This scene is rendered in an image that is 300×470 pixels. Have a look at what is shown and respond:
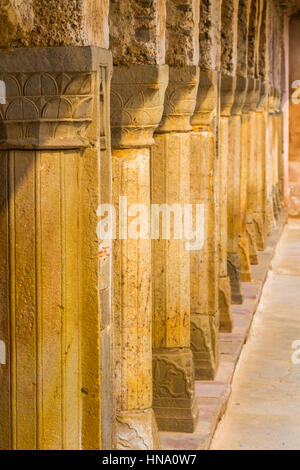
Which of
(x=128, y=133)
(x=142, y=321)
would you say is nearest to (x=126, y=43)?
(x=128, y=133)

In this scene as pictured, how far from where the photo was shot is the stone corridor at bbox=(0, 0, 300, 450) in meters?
4.41

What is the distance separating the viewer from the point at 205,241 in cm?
826

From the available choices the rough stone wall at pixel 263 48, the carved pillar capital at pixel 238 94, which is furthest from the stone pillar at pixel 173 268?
the rough stone wall at pixel 263 48

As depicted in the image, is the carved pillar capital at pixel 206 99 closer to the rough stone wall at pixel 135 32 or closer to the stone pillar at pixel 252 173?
the rough stone wall at pixel 135 32

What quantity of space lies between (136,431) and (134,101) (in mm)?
1817

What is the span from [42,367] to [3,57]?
128cm

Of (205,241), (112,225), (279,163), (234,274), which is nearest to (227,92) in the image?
(234,274)

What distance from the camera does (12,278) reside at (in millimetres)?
4477

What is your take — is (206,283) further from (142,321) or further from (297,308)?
(297,308)

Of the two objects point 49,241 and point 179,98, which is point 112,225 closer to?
point 49,241

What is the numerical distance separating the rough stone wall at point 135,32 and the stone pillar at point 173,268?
1.07 m

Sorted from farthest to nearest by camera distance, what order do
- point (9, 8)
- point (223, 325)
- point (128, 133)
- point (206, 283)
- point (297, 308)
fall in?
point (297, 308) < point (223, 325) < point (206, 283) < point (128, 133) < point (9, 8)

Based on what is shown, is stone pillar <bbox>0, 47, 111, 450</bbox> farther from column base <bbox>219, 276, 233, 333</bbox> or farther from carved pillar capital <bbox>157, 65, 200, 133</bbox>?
column base <bbox>219, 276, 233, 333</bbox>

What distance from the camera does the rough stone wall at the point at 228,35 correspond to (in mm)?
9555
